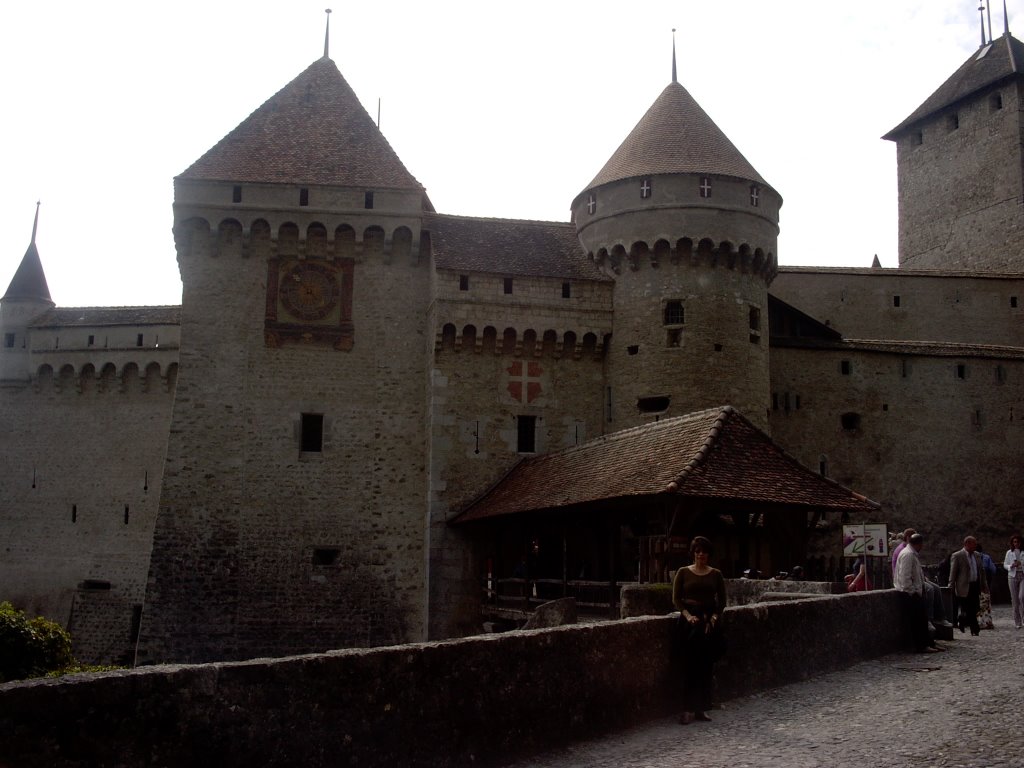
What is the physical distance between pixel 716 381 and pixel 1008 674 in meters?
14.7

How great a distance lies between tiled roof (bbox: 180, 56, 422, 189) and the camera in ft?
82.5

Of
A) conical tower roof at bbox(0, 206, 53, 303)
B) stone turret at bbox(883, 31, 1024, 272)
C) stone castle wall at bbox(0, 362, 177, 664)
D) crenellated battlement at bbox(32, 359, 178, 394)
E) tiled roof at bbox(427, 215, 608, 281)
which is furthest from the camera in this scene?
stone turret at bbox(883, 31, 1024, 272)

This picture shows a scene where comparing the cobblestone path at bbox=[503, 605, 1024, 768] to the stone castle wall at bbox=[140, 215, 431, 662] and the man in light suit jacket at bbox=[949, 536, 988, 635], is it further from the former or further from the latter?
the stone castle wall at bbox=[140, 215, 431, 662]

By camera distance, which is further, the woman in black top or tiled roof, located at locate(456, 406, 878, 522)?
tiled roof, located at locate(456, 406, 878, 522)

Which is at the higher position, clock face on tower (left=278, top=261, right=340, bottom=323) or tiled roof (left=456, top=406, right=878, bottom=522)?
clock face on tower (left=278, top=261, right=340, bottom=323)

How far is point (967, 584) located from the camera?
13508 millimetres

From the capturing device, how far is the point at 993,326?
36000 mm

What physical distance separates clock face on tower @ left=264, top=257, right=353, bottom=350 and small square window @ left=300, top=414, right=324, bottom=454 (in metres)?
1.68

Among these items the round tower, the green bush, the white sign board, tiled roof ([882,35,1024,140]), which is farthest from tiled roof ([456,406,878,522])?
tiled roof ([882,35,1024,140])

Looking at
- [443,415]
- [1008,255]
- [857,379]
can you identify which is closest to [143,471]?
[443,415]

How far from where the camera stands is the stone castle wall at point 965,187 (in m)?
41.6

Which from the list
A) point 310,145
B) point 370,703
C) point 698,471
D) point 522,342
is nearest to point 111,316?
point 310,145

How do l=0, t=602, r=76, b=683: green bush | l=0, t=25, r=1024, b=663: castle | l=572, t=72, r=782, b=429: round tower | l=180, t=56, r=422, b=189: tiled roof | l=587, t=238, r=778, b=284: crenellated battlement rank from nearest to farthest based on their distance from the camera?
1. l=0, t=602, r=76, b=683: green bush
2. l=0, t=25, r=1024, b=663: castle
3. l=572, t=72, r=782, b=429: round tower
4. l=587, t=238, r=778, b=284: crenellated battlement
5. l=180, t=56, r=422, b=189: tiled roof

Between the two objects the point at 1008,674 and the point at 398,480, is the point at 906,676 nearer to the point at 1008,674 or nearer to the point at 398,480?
the point at 1008,674
